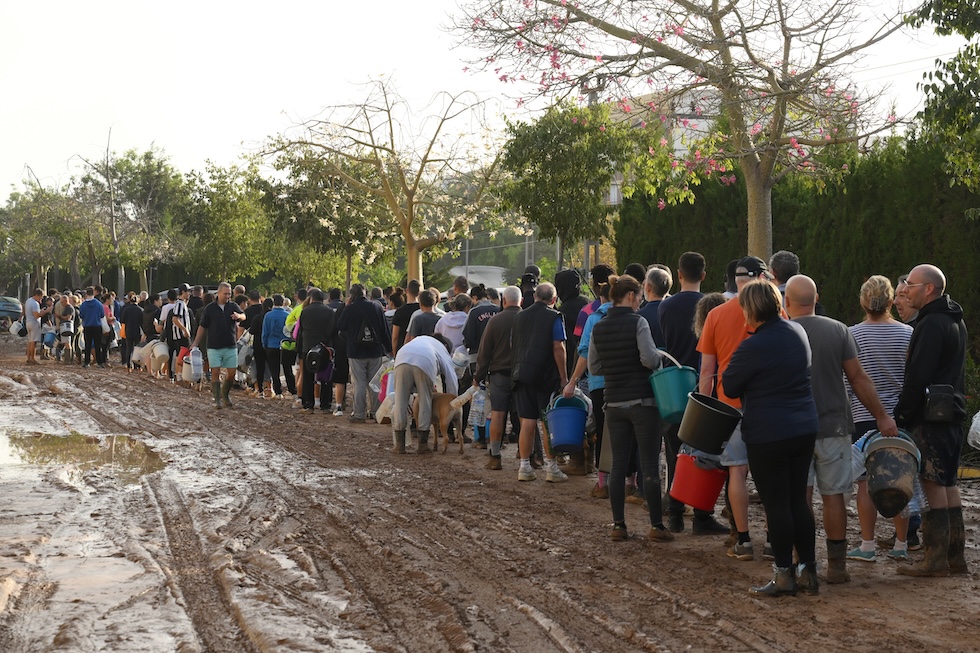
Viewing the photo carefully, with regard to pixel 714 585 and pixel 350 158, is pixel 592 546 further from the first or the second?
pixel 350 158

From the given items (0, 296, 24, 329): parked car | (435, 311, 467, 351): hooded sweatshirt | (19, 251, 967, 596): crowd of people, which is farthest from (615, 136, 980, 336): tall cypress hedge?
(0, 296, 24, 329): parked car

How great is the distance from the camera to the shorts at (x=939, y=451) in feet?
22.7

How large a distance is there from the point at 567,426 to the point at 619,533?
2263 millimetres

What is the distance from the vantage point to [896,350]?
7.41m

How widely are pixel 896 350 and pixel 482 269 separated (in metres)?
68.1

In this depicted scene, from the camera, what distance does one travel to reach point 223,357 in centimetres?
1727

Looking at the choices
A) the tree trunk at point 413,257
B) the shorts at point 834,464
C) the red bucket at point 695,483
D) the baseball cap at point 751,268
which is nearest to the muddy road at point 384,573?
the red bucket at point 695,483

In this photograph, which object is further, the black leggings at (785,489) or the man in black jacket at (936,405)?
the man in black jacket at (936,405)

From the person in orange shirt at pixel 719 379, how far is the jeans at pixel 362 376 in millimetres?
8997

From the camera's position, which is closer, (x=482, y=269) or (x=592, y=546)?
(x=592, y=546)

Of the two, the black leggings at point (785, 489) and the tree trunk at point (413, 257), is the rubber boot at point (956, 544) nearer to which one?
the black leggings at point (785, 489)

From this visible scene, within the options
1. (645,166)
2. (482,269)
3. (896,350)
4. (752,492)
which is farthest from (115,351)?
(482,269)

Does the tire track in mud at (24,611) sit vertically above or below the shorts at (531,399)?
below

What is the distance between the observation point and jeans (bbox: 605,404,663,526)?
802 centimetres
